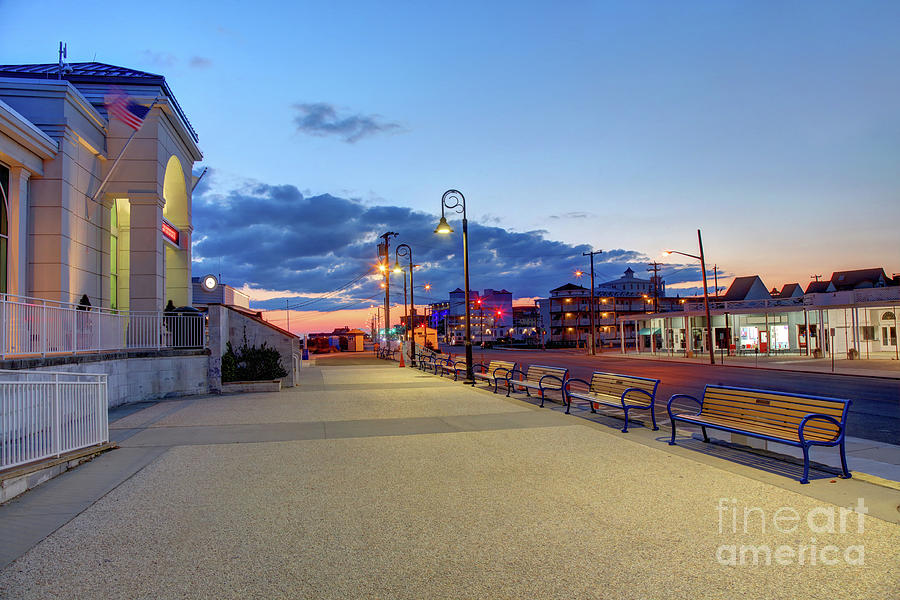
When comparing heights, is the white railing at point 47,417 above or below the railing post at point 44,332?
below

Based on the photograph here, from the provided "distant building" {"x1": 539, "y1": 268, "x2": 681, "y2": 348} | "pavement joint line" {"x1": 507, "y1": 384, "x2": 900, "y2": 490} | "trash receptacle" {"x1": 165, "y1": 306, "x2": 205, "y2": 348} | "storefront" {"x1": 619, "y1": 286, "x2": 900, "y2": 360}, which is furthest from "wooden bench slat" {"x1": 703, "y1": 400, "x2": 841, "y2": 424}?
"distant building" {"x1": 539, "y1": 268, "x2": 681, "y2": 348}

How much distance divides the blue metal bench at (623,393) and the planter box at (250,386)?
10327 millimetres

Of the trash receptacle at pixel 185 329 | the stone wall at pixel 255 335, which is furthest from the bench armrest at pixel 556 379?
the trash receptacle at pixel 185 329

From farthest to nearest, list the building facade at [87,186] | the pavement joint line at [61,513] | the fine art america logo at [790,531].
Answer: the building facade at [87,186] < the pavement joint line at [61,513] < the fine art america logo at [790,531]

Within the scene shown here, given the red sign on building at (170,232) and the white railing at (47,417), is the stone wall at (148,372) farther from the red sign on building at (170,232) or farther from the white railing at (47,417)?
the red sign on building at (170,232)

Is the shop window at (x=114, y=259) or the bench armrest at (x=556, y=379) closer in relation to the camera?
the bench armrest at (x=556, y=379)

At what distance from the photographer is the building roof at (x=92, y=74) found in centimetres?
2039

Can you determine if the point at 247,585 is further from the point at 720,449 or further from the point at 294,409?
the point at 294,409

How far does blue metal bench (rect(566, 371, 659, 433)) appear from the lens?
31.8ft

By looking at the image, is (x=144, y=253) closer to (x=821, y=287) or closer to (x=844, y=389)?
(x=844, y=389)

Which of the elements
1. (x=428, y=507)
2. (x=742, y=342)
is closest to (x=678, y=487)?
(x=428, y=507)

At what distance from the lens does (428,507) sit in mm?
5664

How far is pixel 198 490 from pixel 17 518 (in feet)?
5.39

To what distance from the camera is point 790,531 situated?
15.7 ft
